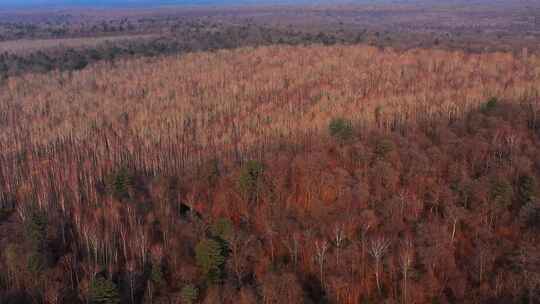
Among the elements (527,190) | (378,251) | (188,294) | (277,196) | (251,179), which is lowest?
(188,294)

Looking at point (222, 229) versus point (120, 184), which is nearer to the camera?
point (222, 229)

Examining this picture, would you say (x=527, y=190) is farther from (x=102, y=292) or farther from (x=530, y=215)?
(x=102, y=292)

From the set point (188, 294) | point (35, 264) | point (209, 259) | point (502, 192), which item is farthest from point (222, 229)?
point (502, 192)

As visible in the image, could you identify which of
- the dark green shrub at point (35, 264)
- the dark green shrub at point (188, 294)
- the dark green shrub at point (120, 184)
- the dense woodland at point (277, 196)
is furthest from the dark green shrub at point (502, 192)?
the dark green shrub at point (35, 264)

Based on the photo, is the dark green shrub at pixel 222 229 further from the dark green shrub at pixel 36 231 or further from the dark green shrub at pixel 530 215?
the dark green shrub at pixel 530 215

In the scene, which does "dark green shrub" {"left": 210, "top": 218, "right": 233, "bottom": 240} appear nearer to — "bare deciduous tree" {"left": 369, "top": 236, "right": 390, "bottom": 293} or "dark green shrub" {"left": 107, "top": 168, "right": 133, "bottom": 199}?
"bare deciduous tree" {"left": 369, "top": 236, "right": 390, "bottom": 293}
